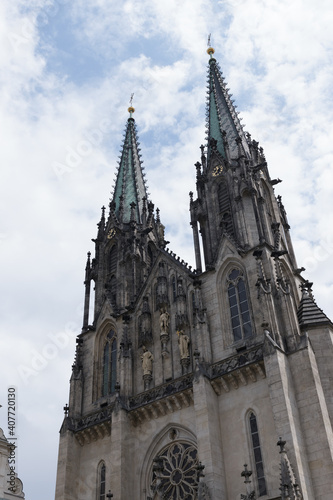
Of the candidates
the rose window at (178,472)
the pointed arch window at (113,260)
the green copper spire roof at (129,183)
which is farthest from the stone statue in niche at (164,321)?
the green copper spire roof at (129,183)

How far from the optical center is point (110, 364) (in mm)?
27859

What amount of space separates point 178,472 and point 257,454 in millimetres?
3833

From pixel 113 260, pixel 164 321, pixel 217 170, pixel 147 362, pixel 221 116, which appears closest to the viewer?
pixel 147 362

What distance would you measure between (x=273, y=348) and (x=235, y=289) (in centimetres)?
482

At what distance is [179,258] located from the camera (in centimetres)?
2875

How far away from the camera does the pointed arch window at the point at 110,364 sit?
27.0 m

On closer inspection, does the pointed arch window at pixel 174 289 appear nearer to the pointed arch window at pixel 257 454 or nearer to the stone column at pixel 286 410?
the stone column at pixel 286 410

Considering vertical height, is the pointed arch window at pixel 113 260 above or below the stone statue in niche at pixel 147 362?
above

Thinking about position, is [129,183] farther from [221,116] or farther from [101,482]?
[101,482]

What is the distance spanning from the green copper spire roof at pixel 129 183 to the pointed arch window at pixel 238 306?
430 inches

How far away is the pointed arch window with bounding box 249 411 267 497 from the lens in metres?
19.0

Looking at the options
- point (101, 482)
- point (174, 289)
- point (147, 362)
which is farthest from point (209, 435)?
point (174, 289)

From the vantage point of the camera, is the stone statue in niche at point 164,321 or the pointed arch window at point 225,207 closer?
the stone statue in niche at point 164,321

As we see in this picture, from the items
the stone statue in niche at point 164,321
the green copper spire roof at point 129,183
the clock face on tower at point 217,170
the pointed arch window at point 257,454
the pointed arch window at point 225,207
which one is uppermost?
the green copper spire roof at point 129,183
